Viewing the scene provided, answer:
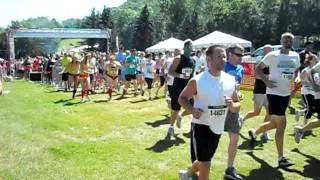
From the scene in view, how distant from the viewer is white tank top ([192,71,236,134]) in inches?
214

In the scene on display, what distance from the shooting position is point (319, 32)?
77.1m

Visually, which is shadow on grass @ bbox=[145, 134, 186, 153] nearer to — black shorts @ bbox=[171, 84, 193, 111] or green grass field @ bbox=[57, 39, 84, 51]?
black shorts @ bbox=[171, 84, 193, 111]

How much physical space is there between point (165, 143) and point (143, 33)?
3129 inches

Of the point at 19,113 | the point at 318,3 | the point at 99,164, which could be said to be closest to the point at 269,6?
the point at 318,3

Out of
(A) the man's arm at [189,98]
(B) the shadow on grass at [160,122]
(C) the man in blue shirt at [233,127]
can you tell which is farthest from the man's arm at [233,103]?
(B) the shadow on grass at [160,122]

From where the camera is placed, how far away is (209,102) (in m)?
5.46

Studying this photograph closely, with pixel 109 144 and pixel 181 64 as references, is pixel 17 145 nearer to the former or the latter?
pixel 109 144

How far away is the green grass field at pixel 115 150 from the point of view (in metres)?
7.62

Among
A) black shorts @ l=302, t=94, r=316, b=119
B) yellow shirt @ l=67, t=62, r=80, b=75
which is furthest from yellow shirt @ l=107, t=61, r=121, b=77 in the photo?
black shorts @ l=302, t=94, r=316, b=119

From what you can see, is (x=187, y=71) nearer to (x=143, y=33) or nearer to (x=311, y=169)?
(x=311, y=169)

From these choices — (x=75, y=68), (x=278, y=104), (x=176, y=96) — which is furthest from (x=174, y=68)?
(x=75, y=68)

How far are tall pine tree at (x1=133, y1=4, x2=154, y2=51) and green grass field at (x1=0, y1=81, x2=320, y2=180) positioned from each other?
73.7 meters

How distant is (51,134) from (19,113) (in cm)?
424

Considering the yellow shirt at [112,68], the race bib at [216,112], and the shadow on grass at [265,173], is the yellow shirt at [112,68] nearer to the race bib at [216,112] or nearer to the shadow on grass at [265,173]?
the shadow on grass at [265,173]
